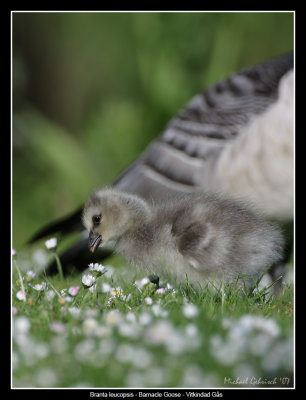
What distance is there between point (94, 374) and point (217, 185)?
2167 millimetres

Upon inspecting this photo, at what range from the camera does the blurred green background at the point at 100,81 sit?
7.19 m

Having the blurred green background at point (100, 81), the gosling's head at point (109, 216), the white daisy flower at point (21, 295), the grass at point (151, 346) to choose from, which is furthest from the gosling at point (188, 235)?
the blurred green background at point (100, 81)

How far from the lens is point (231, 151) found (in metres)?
4.20

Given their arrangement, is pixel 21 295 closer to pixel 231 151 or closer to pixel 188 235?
pixel 188 235

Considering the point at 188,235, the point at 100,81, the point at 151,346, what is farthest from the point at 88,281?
the point at 100,81

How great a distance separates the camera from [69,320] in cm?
272

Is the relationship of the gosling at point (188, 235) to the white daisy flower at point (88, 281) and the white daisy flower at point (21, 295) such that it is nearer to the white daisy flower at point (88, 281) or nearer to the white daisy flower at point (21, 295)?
the white daisy flower at point (88, 281)

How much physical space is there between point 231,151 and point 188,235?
4.11ft

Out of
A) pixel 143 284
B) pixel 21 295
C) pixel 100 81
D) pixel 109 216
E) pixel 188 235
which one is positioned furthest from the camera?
pixel 100 81

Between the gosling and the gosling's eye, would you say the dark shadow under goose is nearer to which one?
the gosling

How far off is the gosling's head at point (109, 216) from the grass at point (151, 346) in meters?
0.55
